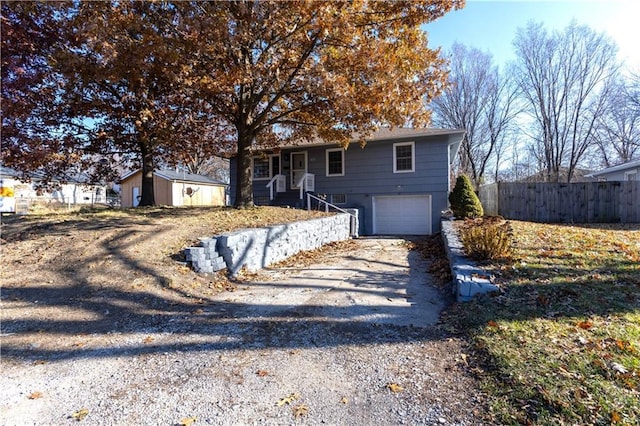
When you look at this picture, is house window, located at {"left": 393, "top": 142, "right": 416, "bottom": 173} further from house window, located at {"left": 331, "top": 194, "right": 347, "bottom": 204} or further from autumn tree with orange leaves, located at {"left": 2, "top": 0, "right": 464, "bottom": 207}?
autumn tree with orange leaves, located at {"left": 2, "top": 0, "right": 464, "bottom": 207}

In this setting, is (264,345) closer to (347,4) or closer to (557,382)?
(557,382)

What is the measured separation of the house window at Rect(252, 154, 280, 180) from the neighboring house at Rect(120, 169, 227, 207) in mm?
10804

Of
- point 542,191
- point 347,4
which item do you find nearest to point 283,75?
point 347,4

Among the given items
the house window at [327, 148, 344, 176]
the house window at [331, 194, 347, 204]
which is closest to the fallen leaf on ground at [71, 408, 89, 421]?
the house window at [331, 194, 347, 204]

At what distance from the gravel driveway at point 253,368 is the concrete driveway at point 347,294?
3 cm

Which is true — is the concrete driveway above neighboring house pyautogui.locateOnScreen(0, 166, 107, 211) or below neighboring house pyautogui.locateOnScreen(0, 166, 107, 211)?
below

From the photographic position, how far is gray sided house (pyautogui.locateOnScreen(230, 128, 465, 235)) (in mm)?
14086

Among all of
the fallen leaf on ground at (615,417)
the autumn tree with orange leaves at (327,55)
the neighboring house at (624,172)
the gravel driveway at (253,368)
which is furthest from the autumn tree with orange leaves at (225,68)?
the neighboring house at (624,172)

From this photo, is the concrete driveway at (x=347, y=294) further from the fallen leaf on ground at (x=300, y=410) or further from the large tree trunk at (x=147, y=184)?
the large tree trunk at (x=147, y=184)

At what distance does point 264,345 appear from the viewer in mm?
3260

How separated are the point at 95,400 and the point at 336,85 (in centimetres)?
655

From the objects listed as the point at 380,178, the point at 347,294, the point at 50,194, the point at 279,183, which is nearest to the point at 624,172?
the point at 380,178

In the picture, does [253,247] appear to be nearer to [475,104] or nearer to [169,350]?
[169,350]

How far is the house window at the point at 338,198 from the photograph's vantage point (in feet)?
50.7
